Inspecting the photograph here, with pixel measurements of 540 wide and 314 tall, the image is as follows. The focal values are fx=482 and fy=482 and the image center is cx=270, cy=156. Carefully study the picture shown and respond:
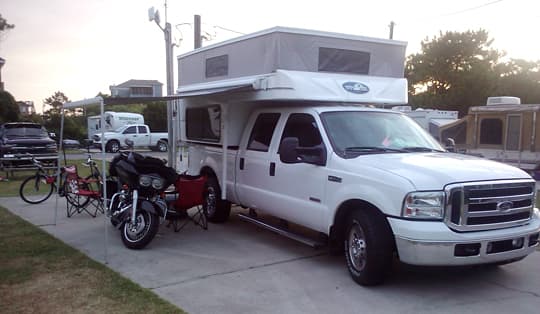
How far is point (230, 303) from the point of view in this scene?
4.57 meters

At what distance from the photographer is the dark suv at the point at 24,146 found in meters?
14.4

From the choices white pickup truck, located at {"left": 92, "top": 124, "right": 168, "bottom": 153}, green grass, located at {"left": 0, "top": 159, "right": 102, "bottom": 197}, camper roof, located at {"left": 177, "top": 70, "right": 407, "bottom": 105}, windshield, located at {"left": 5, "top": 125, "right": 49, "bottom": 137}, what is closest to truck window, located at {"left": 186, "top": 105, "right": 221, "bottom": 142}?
camper roof, located at {"left": 177, "top": 70, "right": 407, "bottom": 105}

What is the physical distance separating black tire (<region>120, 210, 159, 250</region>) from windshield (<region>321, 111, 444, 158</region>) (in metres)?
2.61

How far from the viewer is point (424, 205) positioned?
4477 mm

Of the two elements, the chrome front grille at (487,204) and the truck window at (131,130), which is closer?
the chrome front grille at (487,204)

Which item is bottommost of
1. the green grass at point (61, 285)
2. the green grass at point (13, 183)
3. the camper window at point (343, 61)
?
the green grass at point (13, 183)

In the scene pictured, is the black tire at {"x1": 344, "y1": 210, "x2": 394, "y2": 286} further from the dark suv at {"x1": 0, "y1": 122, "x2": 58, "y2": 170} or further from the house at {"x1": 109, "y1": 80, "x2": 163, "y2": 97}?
the dark suv at {"x1": 0, "y1": 122, "x2": 58, "y2": 170}

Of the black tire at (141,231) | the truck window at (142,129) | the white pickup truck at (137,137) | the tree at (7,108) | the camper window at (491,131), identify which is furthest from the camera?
the truck window at (142,129)

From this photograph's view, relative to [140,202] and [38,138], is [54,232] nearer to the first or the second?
[140,202]

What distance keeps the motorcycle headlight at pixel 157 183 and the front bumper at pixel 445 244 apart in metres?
3.45

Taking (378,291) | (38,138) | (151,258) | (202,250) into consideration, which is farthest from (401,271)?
(38,138)

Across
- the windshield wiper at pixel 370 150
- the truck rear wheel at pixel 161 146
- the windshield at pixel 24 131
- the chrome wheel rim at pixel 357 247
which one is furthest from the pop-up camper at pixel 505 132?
the truck rear wheel at pixel 161 146

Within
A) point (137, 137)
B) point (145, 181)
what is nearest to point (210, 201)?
point (145, 181)

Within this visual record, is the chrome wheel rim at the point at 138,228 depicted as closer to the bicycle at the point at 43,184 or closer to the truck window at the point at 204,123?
the truck window at the point at 204,123
